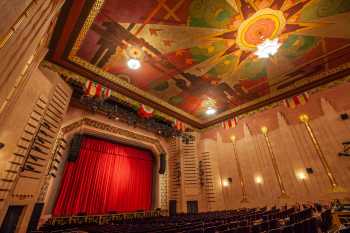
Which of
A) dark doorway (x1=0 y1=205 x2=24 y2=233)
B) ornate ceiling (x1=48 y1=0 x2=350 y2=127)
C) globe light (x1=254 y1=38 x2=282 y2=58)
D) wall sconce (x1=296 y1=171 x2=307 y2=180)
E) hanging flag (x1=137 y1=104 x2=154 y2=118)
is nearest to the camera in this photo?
dark doorway (x1=0 y1=205 x2=24 y2=233)

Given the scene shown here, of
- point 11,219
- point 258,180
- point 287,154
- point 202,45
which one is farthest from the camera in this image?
point 258,180

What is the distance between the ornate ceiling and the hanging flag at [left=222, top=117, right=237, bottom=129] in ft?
7.80

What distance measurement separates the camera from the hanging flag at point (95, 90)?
8125 mm

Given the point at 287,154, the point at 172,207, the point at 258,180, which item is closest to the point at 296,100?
the point at 287,154

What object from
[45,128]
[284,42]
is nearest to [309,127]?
[284,42]

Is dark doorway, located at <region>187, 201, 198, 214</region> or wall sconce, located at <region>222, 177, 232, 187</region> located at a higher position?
wall sconce, located at <region>222, 177, 232, 187</region>

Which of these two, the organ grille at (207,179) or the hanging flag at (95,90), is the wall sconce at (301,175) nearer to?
the organ grille at (207,179)

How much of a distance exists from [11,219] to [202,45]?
940 centimetres

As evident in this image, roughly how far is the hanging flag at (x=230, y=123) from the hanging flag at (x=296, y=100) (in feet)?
10.8

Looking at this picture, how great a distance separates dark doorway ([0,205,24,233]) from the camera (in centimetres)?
531

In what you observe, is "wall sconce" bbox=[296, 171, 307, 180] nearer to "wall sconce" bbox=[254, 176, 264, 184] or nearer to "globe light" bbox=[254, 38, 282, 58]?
"wall sconce" bbox=[254, 176, 264, 184]

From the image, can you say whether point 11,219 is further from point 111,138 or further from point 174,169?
point 174,169

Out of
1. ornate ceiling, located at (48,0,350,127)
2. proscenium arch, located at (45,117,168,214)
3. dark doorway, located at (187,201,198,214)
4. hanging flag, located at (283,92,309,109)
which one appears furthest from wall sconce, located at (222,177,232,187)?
hanging flag, located at (283,92,309,109)

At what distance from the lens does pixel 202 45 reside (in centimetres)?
733
